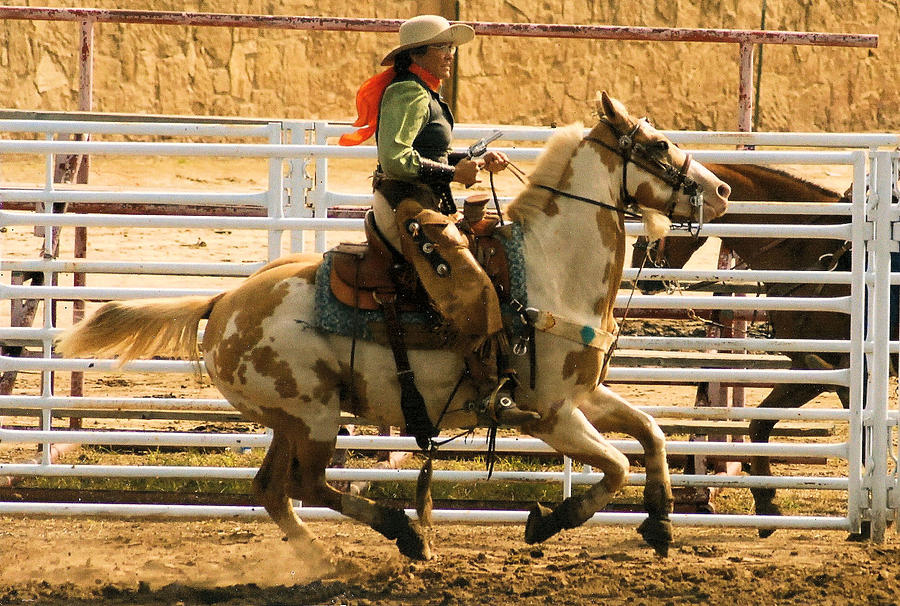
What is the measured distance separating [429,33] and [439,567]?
2.47 m

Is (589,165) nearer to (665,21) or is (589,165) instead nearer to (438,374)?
(438,374)

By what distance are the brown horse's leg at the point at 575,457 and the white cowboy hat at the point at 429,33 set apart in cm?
162

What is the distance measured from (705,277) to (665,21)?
12.5 m

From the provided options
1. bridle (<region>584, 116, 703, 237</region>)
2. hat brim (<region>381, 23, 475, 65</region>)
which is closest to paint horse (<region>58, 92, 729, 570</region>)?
bridle (<region>584, 116, 703, 237</region>)

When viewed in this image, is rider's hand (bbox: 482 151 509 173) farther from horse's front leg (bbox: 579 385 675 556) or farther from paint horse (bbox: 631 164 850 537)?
paint horse (bbox: 631 164 850 537)

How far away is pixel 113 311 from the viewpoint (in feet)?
19.0

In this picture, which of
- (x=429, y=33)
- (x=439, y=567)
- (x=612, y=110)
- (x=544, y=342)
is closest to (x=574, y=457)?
(x=544, y=342)

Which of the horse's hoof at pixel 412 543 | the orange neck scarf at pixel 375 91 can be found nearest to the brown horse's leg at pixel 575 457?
the horse's hoof at pixel 412 543

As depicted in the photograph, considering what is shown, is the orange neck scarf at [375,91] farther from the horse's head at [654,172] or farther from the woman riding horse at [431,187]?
the horse's head at [654,172]

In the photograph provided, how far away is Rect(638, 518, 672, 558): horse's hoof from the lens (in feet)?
18.7

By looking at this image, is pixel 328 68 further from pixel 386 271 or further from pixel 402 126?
pixel 402 126

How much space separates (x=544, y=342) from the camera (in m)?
5.50

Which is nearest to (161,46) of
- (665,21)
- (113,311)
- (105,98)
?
(105,98)

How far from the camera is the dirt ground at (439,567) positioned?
5.63 meters
